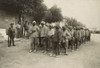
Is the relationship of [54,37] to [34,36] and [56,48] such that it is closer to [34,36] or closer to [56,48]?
[56,48]

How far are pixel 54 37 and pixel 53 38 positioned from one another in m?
0.03

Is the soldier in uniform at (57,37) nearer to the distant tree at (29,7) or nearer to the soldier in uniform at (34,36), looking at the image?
the soldier in uniform at (34,36)

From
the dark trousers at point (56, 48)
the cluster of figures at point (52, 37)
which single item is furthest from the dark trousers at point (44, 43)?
the dark trousers at point (56, 48)

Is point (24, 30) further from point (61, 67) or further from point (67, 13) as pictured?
point (61, 67)

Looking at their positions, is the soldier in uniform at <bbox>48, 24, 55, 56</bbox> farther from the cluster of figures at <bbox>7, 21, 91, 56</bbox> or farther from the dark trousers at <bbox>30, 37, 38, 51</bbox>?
the dark trousers at <bbox>30, 37, 38, 51</bbox>

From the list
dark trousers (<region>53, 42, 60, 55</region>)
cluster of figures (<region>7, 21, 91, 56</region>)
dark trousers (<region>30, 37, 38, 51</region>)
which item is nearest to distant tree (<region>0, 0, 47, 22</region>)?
cluster of figures (<region>7, 21, 91, 56</region>)

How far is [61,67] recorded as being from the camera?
3531mm

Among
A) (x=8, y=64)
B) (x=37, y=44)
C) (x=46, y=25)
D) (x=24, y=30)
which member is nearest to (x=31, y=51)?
(x=37, y=44)

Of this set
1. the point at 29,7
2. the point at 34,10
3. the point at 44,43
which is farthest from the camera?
the point at 34,10

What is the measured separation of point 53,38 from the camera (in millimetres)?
4141

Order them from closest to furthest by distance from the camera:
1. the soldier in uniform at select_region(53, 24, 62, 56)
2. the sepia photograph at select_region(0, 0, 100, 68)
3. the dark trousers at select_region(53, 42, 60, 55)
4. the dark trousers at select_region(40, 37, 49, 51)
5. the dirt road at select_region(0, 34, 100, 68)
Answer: the dirt road at select_region(0, 34, 100, 68), the sepia photograph at select_region(0, 0, 100, 68), the soldier in uniform at select_region(53, 24, 62, 56), the dark trousers at select_region(53, 42, 60, 55), the dark trousers at select_region(40, 37, 49, 51)

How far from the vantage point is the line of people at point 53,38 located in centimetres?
417

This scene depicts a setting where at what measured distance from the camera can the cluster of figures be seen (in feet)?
13.7

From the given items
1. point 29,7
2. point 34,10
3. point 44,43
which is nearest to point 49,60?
point 44,43
